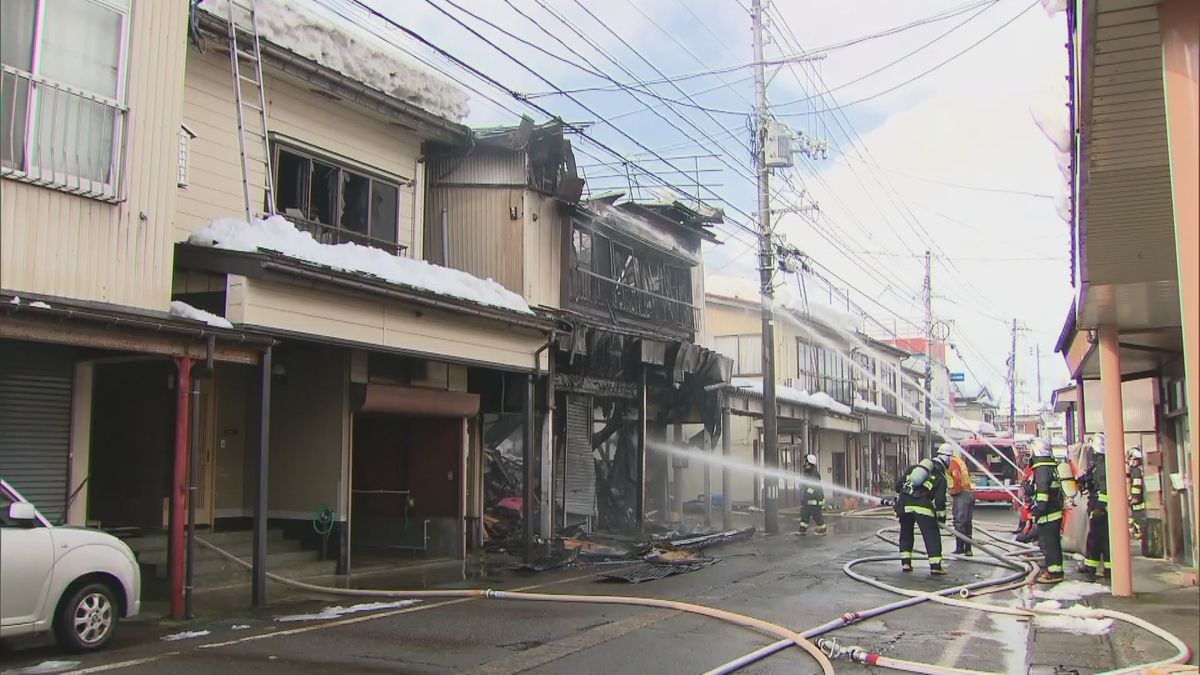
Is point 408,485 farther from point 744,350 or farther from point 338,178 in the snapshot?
point 744,350

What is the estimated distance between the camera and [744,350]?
3747cm

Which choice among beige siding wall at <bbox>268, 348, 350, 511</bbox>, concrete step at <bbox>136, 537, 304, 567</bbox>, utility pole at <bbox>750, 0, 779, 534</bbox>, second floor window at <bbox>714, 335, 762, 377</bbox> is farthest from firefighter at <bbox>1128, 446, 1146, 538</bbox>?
second floor window at <bbox>714, 335, 762, 377</bbox>

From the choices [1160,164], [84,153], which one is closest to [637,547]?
[84,153]

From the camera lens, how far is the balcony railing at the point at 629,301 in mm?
19531

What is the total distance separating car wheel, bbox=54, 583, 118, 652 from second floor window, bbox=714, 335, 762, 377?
3048 centimetres

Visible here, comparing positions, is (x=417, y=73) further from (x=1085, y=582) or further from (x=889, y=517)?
(x=889, y=517)

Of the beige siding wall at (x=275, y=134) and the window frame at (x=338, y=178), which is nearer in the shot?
the beige siding wall at (x=275, y=134)

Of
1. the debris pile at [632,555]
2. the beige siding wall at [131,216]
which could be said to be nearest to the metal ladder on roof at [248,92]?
the beige siding wall at [131,216]

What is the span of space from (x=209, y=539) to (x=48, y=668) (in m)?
5.17

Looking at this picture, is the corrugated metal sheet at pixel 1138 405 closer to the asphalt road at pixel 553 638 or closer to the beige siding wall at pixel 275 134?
the asphalt road at pixel 553 638

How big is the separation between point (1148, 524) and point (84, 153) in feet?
55.4

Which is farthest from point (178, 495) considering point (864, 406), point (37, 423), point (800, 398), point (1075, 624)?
point (864, 406)

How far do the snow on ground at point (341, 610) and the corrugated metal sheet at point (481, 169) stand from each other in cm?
883

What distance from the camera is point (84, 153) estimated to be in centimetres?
974
